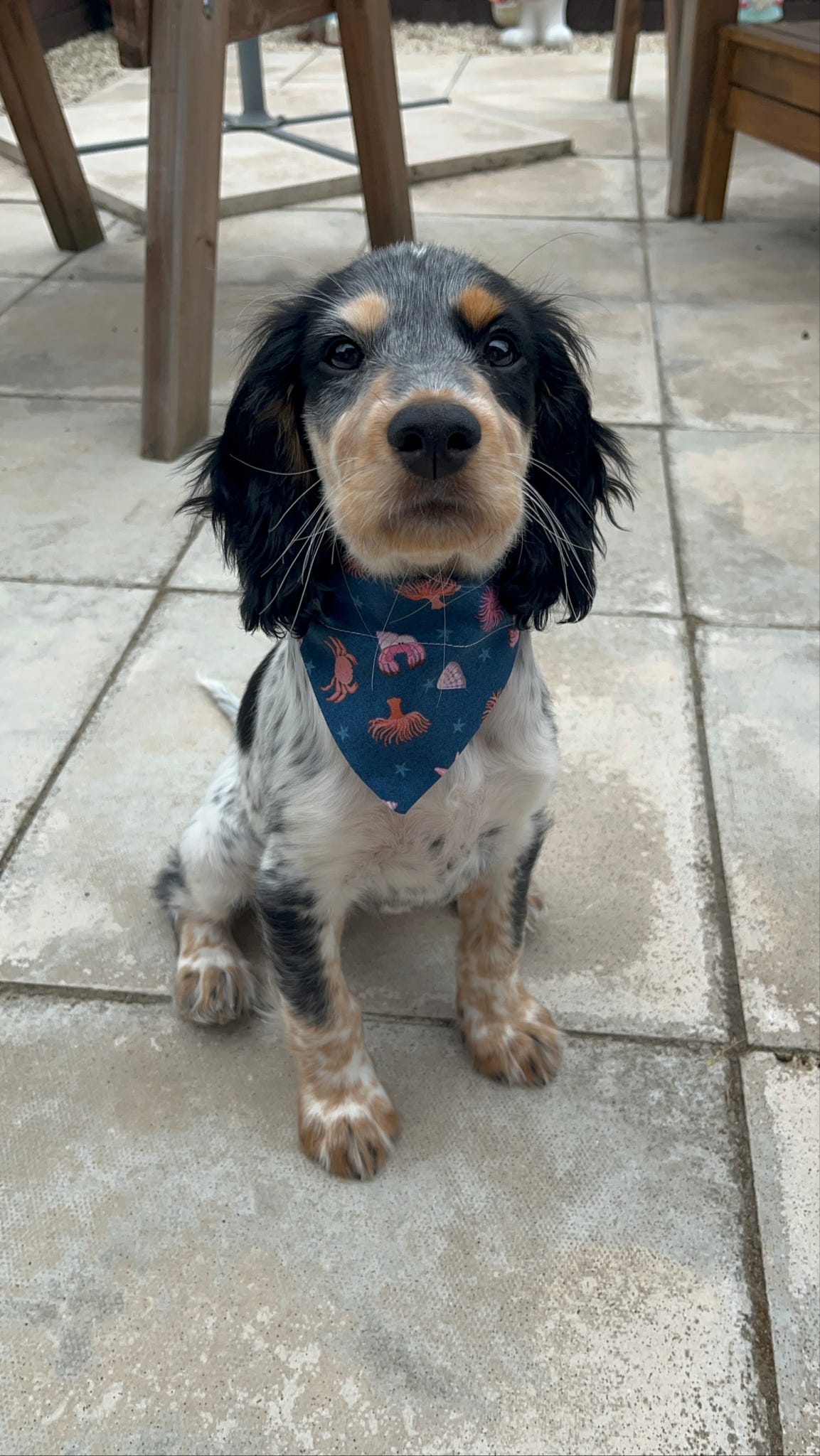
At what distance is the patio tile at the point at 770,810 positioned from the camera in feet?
6.99

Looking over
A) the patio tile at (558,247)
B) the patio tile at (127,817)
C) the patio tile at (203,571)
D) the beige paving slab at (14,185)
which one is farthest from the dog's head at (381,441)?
the beige paving slab at (14,185)

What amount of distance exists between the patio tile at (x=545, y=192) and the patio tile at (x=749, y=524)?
281cm

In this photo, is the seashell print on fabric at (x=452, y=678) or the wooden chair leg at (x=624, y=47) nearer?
the seashell print on fabric at (x=452, y=678)

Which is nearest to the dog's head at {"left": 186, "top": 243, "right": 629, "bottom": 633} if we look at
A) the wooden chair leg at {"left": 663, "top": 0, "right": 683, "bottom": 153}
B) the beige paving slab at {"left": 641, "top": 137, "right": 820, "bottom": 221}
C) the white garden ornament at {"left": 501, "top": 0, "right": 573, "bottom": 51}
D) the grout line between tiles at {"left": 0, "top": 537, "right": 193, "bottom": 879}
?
the grout line between tiles at {"left": 0, "top": 537, "right": 193, "bottom": 879}

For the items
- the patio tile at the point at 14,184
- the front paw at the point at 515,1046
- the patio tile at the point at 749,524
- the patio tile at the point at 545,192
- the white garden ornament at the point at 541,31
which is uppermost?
the front paw at the point at 515,1046

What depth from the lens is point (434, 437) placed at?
4.69ft

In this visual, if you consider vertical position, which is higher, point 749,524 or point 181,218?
point 181,218

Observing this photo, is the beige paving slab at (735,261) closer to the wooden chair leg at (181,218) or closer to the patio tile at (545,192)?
the patio tile at (545,192)

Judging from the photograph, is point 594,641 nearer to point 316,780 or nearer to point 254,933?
point 254,933

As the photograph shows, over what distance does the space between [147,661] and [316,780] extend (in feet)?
4.58

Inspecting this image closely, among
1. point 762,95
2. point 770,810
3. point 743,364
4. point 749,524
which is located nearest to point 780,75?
point 762,95

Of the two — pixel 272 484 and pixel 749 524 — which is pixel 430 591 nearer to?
pixel 272 484

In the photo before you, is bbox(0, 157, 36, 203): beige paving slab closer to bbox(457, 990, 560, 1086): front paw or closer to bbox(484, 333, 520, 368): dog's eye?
bbox(484, 333, 520, 368): dog's eye

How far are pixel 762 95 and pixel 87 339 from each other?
3.54 m
